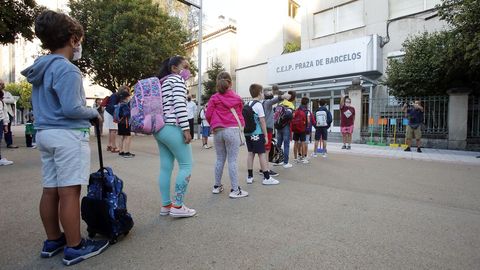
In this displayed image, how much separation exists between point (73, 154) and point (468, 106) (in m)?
14.2

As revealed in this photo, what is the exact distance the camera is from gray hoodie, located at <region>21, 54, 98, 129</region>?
2582 mm

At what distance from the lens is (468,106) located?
1249cm

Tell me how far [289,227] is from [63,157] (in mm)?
2337

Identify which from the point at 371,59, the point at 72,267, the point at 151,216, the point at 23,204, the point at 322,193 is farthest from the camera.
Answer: the point at 371,59

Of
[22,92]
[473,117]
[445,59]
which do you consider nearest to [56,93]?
[445,59]

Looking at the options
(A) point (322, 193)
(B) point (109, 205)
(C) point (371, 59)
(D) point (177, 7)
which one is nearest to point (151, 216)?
(B) point (109, 205)

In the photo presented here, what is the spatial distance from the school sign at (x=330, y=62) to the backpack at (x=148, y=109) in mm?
16796

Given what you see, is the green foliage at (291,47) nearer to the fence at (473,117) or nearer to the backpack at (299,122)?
the fence at (473,117)

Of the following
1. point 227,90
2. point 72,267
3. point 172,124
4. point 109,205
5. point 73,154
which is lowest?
point 72,267

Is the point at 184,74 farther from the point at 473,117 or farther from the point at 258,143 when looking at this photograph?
the point at 473,117

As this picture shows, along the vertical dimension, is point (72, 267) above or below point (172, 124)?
below

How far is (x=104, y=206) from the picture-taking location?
296 centimetres

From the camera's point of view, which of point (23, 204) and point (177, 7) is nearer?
point (23, 204)

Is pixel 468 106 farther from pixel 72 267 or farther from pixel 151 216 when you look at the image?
pixel 72 267
